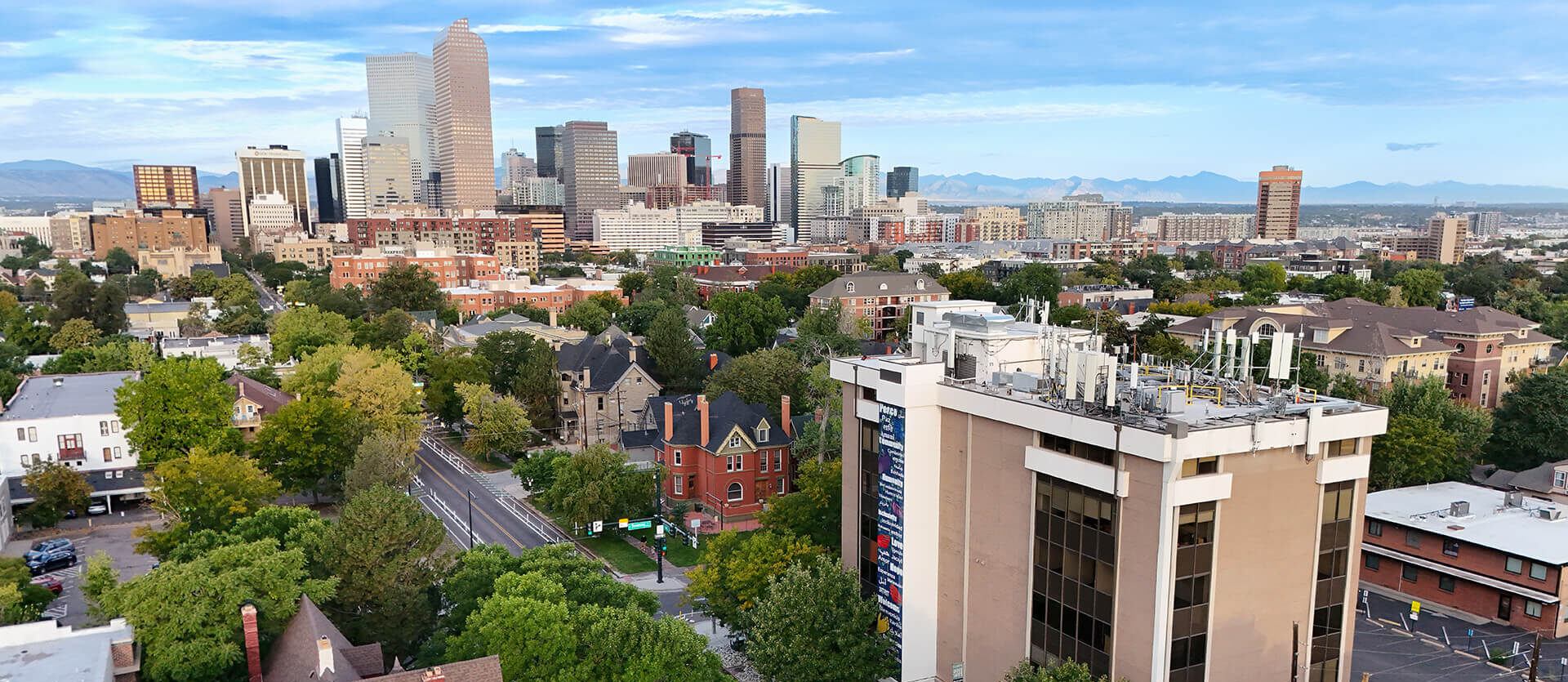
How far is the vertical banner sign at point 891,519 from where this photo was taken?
33031 millimetres

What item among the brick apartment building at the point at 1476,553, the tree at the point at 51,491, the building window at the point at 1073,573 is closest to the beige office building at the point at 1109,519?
the building window at the point at 1073,573

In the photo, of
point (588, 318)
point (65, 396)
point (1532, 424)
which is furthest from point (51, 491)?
point (1532, 424)

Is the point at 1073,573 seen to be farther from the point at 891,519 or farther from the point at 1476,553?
the point at 1476,553

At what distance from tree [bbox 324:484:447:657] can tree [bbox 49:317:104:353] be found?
82988mm

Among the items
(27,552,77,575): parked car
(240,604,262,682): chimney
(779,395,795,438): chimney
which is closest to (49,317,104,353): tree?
(27,552,77,575): parked car

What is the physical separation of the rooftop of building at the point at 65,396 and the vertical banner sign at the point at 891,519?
47069mm

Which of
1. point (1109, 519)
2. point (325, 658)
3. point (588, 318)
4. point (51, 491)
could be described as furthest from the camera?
point (588, 318)

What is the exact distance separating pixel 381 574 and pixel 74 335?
288 ft

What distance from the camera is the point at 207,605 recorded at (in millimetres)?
29734

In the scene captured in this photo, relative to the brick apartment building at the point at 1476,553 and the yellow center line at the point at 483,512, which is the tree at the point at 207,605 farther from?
the brick apartment building at the point at 1476,553

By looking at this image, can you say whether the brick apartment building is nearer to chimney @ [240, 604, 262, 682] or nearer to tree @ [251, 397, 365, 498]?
chimney @ [240, 604, 262, 682]

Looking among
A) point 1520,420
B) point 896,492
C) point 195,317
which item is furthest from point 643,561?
point 195,317

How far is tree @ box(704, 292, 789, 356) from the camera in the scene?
98.2 metres

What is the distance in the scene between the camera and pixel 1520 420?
63.6 metres
